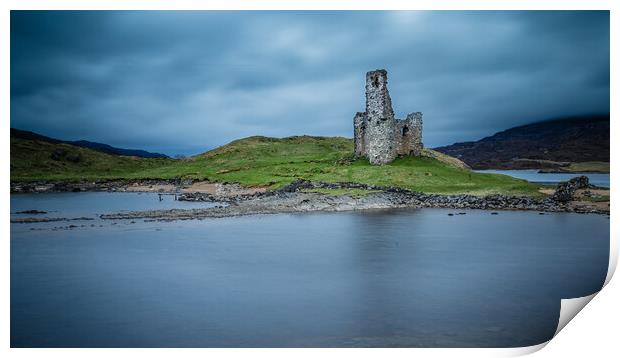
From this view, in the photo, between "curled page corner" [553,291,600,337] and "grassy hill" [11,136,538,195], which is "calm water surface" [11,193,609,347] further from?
"grassy hill" [11,136,538,195]

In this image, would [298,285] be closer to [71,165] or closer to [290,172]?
[290,172]

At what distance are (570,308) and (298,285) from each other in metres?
4.73

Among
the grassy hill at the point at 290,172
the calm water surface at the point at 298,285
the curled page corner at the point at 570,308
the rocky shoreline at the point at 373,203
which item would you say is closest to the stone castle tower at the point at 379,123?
the grassy hill at the point at 290,172

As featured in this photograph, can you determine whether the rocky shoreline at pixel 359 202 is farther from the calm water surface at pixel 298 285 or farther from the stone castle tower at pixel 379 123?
the stone castle tower at pixel 379 123

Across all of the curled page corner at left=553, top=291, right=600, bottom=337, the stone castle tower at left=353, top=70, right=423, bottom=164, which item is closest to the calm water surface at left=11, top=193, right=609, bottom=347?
the curled page corner at left=553, top=291, right=600, bottom=337

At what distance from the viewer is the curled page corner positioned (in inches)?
302

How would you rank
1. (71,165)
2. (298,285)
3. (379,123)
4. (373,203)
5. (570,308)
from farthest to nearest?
(71,165) < (379,123) < (373,203) < (298,285) < (570,308)

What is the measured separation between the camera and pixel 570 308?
8273mm

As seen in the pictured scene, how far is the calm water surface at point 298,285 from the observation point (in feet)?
23.1

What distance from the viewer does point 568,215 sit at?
19.8m

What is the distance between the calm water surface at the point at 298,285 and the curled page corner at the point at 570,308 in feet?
0.43

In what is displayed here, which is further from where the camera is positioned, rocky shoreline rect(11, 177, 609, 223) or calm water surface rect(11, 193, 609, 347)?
rocky shoreline rect(11, 177, 609, 223)

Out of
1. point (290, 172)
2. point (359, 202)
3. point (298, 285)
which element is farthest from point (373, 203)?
point (298, 285)

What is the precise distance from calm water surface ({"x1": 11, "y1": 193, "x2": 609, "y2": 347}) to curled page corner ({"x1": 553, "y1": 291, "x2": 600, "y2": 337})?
13 cm
